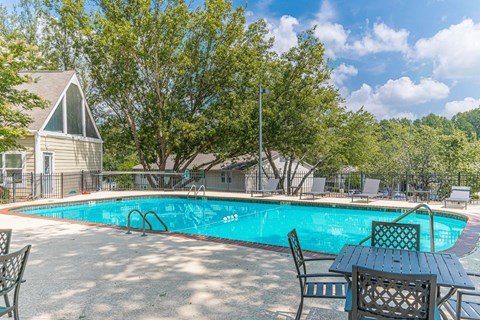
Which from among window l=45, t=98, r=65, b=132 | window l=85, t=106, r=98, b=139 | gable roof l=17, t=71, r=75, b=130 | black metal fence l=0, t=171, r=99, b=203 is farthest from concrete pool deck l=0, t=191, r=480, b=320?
window l=85, t=106, r=98, b=139

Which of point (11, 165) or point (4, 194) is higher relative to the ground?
point (11, 165)

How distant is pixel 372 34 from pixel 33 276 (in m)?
25.6

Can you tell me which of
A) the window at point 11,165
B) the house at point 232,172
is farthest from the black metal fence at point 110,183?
the window at point 11,165

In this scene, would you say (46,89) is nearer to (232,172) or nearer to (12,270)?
(232,172)

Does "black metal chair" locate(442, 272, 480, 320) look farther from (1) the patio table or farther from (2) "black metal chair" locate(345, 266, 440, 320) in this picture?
(2) "black metal chair" locate(345, 266, 440, 320)

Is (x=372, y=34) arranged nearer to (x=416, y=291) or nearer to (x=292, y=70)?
(x=292, y=70)

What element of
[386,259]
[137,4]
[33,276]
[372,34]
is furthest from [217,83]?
[386,259]

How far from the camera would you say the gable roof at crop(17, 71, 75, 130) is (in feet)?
50.4

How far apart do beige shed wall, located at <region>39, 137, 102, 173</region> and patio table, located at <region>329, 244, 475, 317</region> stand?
1553cm

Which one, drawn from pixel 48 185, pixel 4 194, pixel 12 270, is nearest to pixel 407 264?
pixel 12 270

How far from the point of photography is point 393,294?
6.88ft

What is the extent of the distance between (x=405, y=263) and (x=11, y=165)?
16.9 m

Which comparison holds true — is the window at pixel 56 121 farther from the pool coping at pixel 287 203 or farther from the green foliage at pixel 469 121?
the green foliage at pixel 469 121

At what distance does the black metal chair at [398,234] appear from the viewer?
362 centimetres
